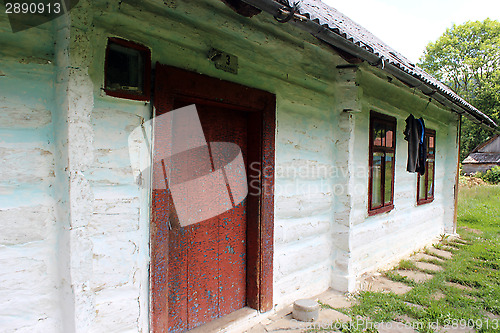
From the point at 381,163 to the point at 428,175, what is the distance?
113 inches

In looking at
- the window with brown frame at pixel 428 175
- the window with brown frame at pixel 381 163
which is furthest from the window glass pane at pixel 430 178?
the window with brown frame at pixel 381 163

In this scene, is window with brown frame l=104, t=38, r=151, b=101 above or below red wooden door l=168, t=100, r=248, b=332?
above

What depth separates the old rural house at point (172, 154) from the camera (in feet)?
6.01

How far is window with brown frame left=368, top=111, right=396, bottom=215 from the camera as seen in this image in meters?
4.97

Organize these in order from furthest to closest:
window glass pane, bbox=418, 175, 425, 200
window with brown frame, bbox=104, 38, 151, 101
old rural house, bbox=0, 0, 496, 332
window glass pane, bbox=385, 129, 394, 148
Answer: window glass pane, bbox=418, 175, 425, 200
window glass pane, bbox=385, 129, 394, 148
window with brown frame, bbox=104, 38, 151, 101
old rural house, bbox=0, 0, 496, 332

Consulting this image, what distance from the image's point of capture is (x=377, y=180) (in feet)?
17.2

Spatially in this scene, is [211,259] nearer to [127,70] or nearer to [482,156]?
[127,70]

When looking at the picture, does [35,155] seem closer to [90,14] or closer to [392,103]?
[90,14]

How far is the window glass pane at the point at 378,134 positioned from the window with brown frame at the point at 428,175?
2271 millimetres

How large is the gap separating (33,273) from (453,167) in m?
9.03

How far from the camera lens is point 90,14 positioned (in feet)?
6.34

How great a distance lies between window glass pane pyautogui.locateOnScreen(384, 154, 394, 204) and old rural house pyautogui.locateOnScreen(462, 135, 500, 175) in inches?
1037

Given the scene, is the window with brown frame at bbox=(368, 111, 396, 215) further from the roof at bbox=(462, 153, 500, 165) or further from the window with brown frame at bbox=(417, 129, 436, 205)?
the roof at bbox=(462, 153, 500, 165)

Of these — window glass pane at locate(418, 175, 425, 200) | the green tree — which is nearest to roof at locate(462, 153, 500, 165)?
the green tree
